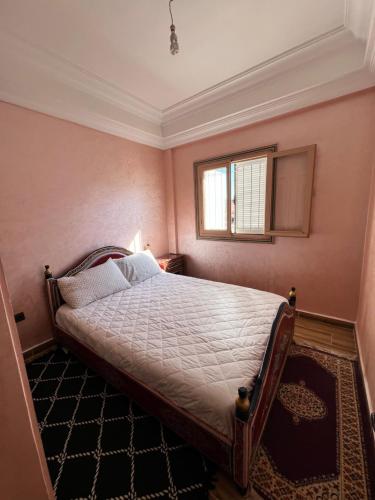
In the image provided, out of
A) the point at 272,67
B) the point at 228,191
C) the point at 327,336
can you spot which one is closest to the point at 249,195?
the point at 228,191

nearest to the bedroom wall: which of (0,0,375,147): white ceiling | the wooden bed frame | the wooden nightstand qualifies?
(0,0,375,147): white ceiling

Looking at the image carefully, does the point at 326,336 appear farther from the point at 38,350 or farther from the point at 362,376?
the point at 38,350

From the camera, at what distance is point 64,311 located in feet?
6.68

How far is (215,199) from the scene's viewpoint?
10.4 feet

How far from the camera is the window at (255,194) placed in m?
2.43

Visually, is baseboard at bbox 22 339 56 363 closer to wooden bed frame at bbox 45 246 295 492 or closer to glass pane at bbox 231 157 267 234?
wooden bed frame at bbox 45 246 295 492

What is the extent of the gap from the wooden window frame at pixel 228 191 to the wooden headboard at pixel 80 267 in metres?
1.23

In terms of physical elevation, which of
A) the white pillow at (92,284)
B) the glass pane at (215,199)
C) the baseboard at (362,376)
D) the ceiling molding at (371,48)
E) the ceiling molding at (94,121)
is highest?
the ceiling molding at (371,48)

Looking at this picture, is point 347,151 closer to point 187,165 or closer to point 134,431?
point 187,165

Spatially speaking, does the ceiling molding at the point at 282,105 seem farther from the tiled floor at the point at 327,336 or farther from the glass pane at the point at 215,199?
the tiled floor at the point at 327,336

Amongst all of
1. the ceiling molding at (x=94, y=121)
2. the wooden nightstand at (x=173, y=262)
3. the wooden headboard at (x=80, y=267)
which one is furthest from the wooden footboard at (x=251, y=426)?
the ceiling molding at (x=94, y=121)

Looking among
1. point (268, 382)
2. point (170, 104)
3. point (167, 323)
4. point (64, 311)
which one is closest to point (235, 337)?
point (268, 382)

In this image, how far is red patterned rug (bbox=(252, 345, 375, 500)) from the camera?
1.09m

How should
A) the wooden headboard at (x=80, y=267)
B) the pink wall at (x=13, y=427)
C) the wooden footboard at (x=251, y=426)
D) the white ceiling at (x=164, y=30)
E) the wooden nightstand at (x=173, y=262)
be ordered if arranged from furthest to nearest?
the wooden nightstand at (x=173, y=262) → the wooden headboard at (x=80, y=267) → the white ceiling at (x=164, y=30) → the wooden footboard at (x=251, y=426) → the pink wall at (x=13, y=427)
